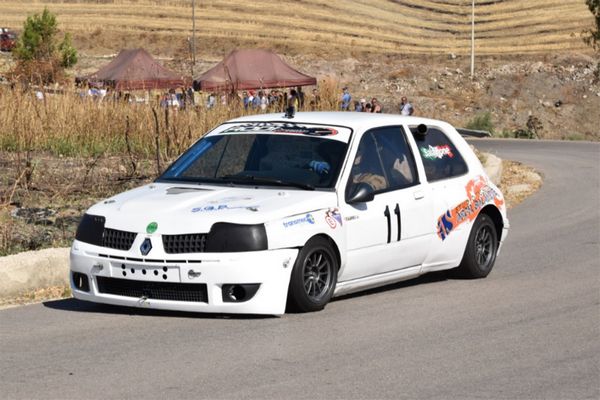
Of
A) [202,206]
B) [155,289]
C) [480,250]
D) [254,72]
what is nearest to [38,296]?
[155,289]

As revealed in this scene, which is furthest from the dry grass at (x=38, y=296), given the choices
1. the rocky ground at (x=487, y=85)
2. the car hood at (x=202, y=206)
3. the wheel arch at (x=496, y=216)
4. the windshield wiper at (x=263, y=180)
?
the rocky ground at (x=487, y=85)

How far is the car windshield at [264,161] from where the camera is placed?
974 centimetres

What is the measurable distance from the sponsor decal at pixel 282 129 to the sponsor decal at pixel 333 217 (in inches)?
35.3

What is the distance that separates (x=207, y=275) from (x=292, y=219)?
2.42 ft

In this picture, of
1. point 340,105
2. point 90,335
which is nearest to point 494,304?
point 90,335

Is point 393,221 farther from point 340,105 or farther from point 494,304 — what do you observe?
point 340,105

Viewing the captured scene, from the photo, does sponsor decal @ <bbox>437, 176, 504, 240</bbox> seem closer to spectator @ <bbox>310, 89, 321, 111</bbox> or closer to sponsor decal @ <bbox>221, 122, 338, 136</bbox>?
sponsor decal @ <bbox>221, 122, 338, 136</bbox>

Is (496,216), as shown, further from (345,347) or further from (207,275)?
(345,347)

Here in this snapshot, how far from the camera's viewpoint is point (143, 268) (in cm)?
885

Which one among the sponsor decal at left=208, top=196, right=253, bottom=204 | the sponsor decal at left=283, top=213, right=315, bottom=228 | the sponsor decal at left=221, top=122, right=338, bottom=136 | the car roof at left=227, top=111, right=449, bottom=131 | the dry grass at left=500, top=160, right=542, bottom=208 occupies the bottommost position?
the dry grass at left=500, top=160, right=542, bottom=208

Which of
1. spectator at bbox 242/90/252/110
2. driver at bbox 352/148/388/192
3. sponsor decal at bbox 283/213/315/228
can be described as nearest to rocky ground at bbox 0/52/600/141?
spectator at bbox 242/90/252/110

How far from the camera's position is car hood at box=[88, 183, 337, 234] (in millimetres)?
8836

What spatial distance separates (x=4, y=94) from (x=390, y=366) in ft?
41.9

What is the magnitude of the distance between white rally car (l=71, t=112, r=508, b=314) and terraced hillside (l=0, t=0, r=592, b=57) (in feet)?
217
